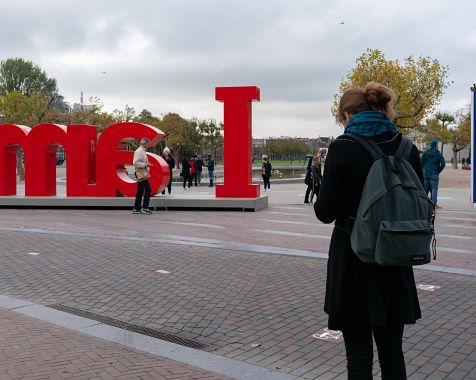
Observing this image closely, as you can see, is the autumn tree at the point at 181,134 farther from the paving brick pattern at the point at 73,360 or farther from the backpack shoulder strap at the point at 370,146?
the backpack shoulder strap at the point at 370,146

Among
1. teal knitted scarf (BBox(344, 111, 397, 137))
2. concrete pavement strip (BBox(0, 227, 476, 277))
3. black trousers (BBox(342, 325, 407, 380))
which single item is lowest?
concrete pavement strip (BBox(0, 227, 476, 277))

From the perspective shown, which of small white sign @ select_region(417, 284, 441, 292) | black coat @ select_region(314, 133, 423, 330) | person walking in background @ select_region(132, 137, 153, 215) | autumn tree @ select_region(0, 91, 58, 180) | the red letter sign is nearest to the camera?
black coat @ select_region(314, 133, 423, 330)

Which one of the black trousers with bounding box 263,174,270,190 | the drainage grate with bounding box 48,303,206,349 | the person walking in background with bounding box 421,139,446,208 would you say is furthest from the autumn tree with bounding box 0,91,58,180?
the drainage grate with bounding box 48,303,206,349

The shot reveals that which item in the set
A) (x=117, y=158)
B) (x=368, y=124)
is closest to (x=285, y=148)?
(x=117, y=158)

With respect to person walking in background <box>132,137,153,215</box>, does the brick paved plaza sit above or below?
below

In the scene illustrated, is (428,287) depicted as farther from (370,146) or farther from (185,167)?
(185,167)

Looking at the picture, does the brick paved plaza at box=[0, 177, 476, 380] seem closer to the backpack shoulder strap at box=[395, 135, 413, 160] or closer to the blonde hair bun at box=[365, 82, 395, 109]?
→ the backpack shoulder strap at box=[395, 135, 413, 160]

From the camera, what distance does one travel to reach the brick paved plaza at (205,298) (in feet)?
13.1

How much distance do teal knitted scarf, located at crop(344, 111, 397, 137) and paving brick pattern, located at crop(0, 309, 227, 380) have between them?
80.0 inches

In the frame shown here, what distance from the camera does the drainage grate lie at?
14.9 ft

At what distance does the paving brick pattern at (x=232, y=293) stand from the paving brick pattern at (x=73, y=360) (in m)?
0.60

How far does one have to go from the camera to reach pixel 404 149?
2754 mm

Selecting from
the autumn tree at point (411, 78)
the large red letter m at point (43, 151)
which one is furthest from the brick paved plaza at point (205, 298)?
the autumn tree at point (411, 78)

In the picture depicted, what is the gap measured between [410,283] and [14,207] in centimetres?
1566
